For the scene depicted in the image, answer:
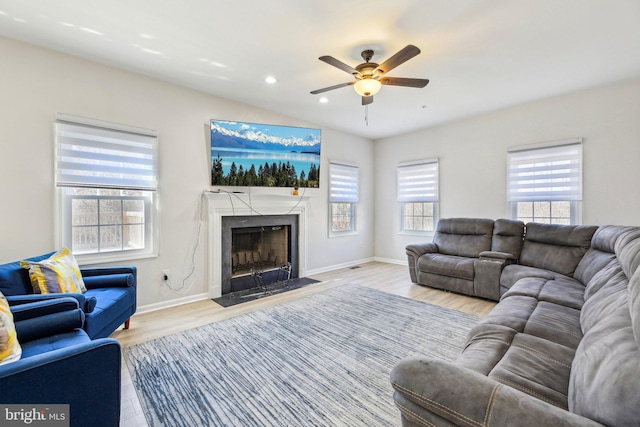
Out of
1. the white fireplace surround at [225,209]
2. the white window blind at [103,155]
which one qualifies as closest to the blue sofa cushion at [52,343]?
the white window blind at [103,155]

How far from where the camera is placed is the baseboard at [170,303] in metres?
3.24

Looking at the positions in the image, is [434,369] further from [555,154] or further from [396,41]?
[555,154]

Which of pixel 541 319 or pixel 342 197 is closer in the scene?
pixel 541 319

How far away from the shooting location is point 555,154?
4020mm

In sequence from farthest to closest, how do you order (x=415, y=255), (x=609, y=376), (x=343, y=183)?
(x=343, y=183) < (x=415, y=255) < (x=609, y=376)

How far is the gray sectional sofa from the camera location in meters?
0.83

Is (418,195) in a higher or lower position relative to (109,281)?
higher

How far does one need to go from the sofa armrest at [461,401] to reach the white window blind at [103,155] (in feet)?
10.9

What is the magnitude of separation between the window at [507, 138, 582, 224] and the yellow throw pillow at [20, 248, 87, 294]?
5488 millimetres

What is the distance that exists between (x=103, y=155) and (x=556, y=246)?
537 cm

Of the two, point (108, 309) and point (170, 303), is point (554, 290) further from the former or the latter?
point (170, 303)

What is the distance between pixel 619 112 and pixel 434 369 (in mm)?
4563

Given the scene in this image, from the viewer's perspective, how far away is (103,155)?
2973 mm

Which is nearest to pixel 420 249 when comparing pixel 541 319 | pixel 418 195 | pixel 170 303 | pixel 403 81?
pixel 418 195
